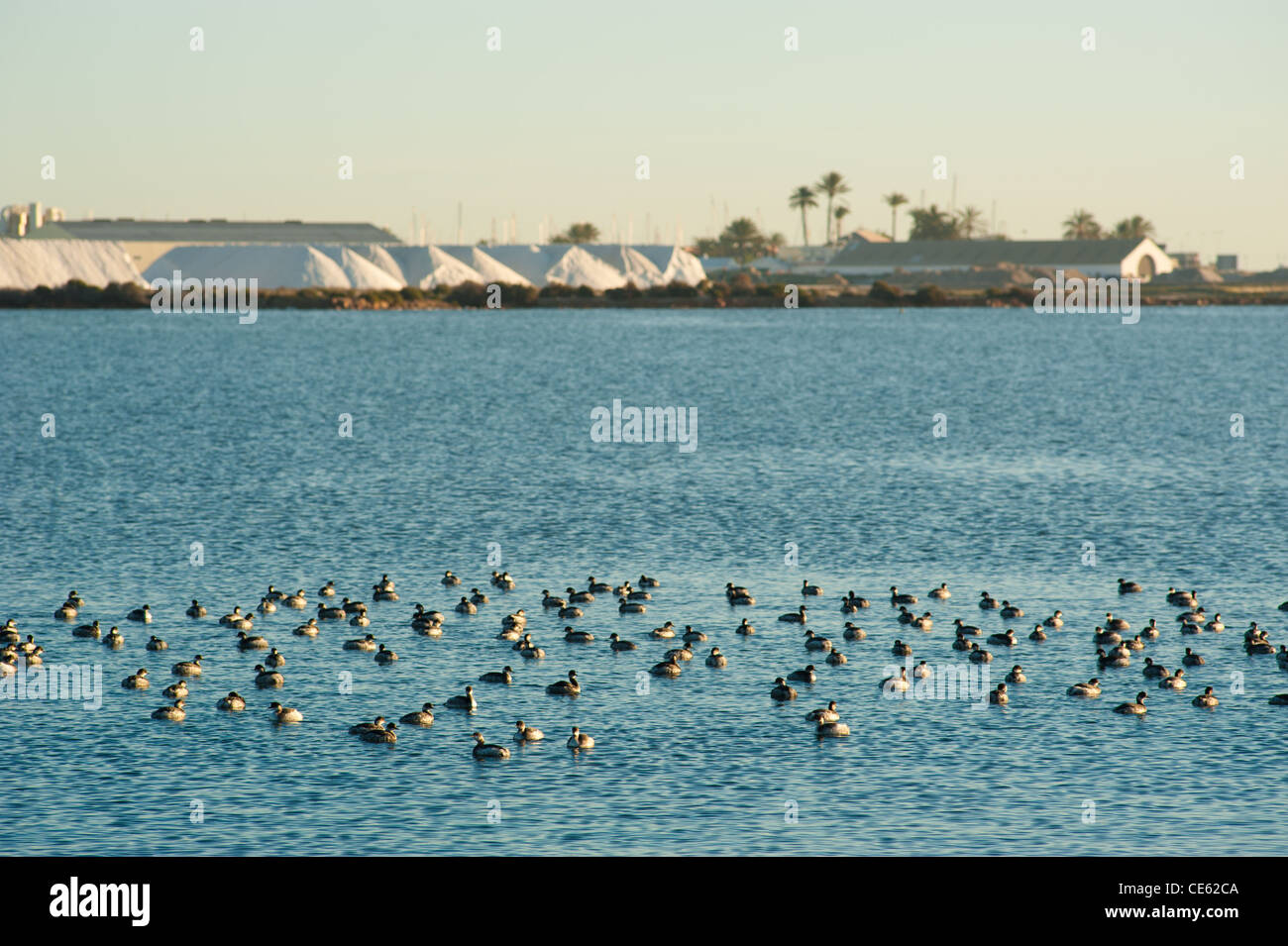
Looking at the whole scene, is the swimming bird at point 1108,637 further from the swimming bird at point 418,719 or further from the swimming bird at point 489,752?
the swimming bird at point 418,719

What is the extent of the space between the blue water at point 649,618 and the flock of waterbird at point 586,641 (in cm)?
51

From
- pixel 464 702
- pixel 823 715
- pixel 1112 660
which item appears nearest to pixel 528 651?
pixel 464 702

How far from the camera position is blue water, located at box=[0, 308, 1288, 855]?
32.6 m

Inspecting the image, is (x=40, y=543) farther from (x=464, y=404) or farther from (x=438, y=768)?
(x=464, y=404)

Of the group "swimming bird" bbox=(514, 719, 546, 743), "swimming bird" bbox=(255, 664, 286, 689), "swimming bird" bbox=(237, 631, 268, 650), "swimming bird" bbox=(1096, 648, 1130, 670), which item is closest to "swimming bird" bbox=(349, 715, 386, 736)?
"swimming bird" bbox=(514, 719, 546, 743)

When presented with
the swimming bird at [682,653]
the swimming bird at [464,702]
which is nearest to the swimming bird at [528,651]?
the swimming bird at [682,653]

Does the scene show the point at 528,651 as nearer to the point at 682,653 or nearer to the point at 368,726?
the point at 682,653

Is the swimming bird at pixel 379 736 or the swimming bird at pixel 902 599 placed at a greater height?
the swimming bird at pixel 902 599

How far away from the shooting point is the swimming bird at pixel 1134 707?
4069 centimetres

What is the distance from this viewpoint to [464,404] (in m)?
140

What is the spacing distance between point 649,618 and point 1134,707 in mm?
17440

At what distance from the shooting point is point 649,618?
52000mm

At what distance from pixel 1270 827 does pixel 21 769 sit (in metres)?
28.3
